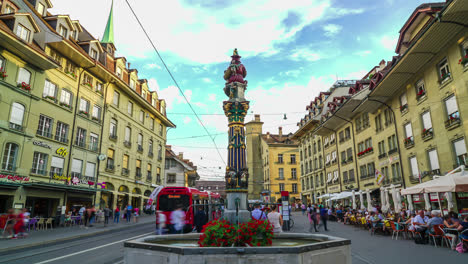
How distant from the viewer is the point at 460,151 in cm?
1803

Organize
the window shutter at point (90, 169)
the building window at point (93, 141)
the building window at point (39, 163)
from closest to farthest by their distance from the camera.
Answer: the building window at point (39, 163)
the window shutter at point (90, 169)
the building window at point (93, 141)

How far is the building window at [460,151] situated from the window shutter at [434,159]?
6.10 feet

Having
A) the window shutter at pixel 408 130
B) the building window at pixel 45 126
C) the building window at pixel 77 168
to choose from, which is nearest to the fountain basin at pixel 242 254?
the building window at pixel 45 126

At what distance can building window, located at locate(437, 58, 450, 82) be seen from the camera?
19.1m

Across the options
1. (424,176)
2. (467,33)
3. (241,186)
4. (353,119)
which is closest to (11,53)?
(241,186)

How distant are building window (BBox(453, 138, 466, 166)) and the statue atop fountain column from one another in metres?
14.2

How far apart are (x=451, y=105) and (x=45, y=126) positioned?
27.6m

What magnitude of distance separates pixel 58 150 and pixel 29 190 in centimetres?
382

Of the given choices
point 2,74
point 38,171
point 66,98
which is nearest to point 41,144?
point 38,171

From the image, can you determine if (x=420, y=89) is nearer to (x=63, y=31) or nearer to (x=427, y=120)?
(x=427, y=120)

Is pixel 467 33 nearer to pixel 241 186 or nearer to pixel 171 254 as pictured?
pixel 241 186

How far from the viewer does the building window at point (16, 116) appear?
65.6 ft

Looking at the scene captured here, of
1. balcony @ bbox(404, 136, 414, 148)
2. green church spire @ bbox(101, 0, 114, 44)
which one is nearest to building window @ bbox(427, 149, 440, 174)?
balcony @ bbox(404, 136, 414, 148)

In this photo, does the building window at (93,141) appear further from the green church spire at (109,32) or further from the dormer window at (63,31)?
the green church spire at (109,32)
